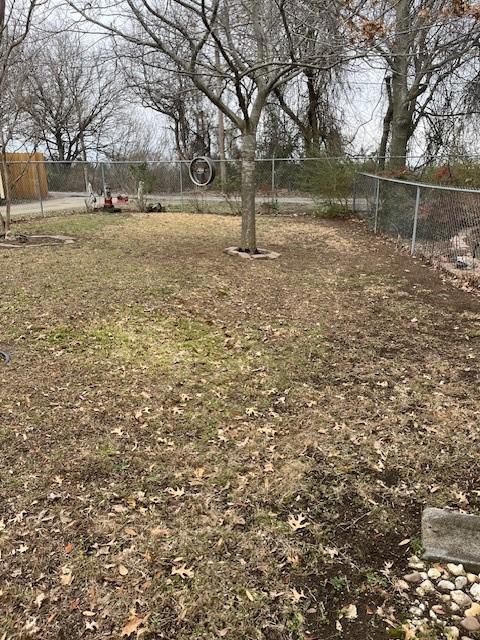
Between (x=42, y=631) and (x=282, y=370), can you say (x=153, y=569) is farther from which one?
(x=282, y=370)

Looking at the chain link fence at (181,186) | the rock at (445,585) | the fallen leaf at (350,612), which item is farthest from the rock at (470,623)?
the chain link fence at (181,186)

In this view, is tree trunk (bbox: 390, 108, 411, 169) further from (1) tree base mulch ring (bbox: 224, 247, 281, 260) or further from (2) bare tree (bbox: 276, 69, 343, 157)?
(1) tree base mulch ring (bbox: 224, 247, 281, 260)

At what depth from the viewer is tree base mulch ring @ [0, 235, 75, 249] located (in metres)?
9.45

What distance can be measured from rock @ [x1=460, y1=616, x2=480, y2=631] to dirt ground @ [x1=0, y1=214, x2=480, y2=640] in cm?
23

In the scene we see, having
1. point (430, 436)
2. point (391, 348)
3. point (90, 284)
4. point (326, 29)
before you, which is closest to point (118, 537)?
point (430, 436)

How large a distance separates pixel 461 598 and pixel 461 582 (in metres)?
0.09

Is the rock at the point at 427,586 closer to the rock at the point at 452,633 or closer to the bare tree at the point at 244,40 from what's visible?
the rock at the point at 452,633

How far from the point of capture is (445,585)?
2.10 m

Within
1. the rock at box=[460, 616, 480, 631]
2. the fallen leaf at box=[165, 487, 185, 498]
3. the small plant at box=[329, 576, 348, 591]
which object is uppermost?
the fallen leaf at box=[165, 487, 185, 498]

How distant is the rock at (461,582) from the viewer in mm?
2092

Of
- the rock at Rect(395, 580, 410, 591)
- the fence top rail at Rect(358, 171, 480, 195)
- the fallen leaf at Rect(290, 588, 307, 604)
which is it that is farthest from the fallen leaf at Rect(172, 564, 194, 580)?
the fence top rail at Rect(358, 171, 480, 195)

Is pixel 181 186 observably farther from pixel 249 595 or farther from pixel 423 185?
pixel 249 595

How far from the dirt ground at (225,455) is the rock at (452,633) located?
16 cm

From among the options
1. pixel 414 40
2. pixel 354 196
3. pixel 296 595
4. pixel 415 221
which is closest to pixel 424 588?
pixel 296 595
